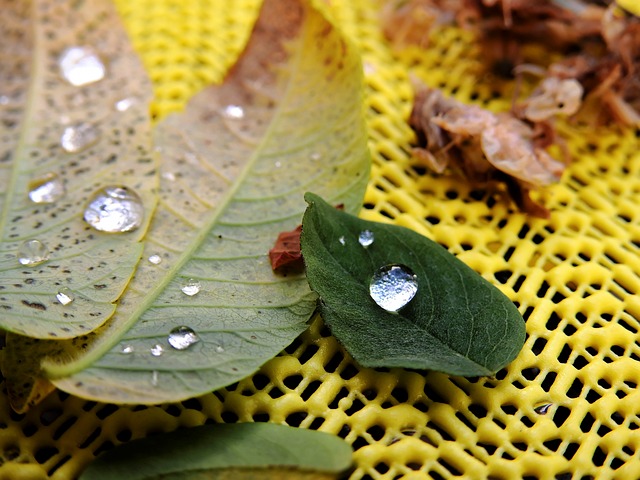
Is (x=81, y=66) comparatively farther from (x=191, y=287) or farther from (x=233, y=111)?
(x=191, y=287)

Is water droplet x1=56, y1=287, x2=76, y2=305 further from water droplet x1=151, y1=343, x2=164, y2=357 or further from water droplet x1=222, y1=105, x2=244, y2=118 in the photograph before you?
water droplet x1=222, y1=105, x2=244, y2=118

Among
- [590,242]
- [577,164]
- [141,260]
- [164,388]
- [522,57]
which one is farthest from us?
[522,57]

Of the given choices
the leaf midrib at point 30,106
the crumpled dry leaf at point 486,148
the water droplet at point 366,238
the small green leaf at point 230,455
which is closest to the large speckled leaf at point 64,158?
the leaf midrib at point 30,106

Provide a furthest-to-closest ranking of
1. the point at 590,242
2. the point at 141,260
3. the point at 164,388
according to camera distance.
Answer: the point at 590,242 → the point at 141,260 → the point at 164,388

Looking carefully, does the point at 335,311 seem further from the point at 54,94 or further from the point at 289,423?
the point at 54,94

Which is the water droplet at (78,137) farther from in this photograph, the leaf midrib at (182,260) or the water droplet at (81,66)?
the leaf midrib at (182,260)

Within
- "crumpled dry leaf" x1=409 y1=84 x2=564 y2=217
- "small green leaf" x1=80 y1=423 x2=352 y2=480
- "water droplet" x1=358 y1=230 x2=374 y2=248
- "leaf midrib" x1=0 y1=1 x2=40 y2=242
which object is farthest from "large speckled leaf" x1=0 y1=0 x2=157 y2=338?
"crumpled dry leaf" x1=409 y1=84 x2=564 y2=217

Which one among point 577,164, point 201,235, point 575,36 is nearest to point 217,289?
point 201,235
